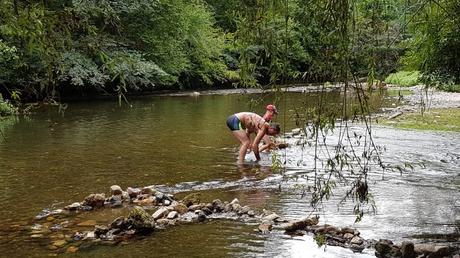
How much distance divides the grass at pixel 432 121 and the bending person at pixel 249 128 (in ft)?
23.2

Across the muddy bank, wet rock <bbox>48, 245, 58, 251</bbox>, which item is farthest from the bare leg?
wet rock <bbox>48, 245, 58, 251</bbox>

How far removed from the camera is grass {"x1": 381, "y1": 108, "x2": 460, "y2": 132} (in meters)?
18.0

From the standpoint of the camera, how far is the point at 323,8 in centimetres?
440

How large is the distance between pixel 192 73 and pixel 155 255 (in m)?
36.6

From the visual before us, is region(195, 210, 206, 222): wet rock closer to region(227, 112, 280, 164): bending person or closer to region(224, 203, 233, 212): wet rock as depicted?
region(224, 203, 233, 212): wet rock

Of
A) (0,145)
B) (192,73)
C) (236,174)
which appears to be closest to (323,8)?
(236,174)

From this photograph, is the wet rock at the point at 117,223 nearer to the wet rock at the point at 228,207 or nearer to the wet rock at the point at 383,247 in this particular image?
the wet rock at the point at 228,207

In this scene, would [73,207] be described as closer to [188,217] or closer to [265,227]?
[188,217]

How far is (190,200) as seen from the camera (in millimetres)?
8961

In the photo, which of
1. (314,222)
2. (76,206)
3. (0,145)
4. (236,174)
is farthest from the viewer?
(0,145)

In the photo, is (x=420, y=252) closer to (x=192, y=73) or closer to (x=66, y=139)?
(x=66, y=139)

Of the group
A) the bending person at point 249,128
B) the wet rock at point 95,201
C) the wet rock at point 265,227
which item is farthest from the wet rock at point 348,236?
the bending person at point 249,128

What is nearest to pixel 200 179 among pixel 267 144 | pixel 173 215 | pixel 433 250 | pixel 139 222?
pixel 173 215

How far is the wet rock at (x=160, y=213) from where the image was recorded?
8.06 meters
